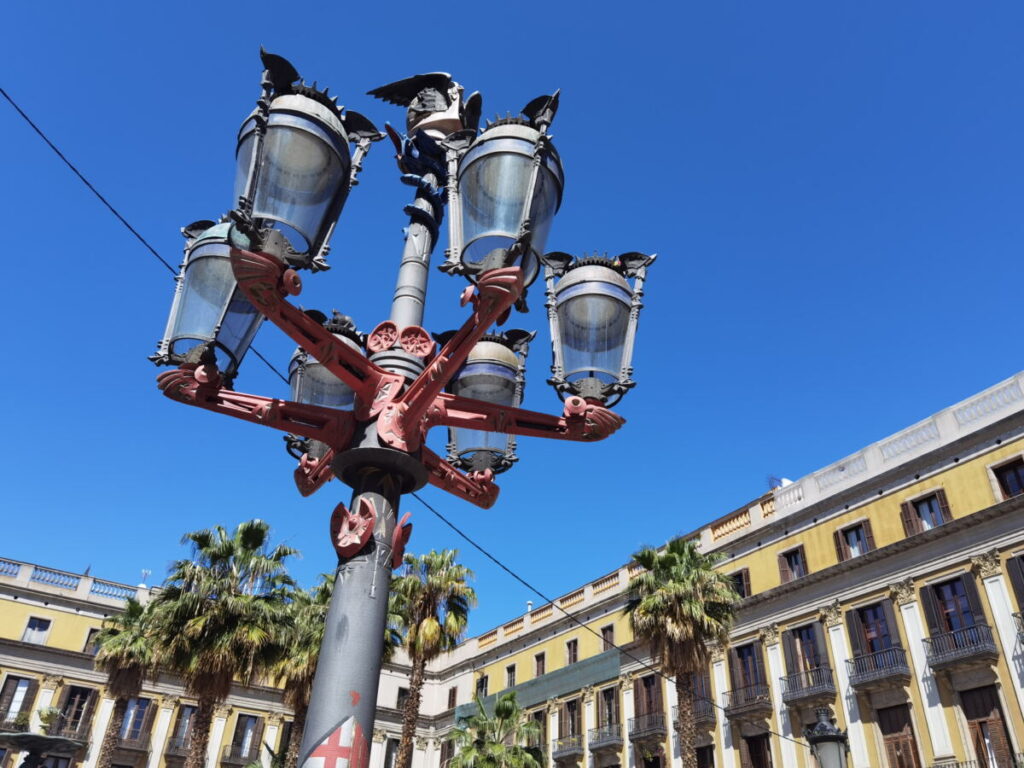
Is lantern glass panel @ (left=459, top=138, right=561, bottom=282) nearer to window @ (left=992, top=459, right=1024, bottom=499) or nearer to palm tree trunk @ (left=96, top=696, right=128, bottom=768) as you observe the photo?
window @ (left=992, top=459, right=1024, bottom=499)

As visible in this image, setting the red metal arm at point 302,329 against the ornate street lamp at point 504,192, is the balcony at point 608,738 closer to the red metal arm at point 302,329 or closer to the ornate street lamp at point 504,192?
the red metal arm at point 302,329

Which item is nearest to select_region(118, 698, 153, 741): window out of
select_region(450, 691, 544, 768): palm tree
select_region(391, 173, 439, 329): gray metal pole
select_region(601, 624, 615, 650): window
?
select_region(450, 691, 544, 768): palm tree

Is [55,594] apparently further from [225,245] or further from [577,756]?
[225,245]

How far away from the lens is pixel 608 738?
33.4 m

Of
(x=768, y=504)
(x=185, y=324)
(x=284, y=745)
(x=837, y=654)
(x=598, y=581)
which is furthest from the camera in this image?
(x=284, y=745)

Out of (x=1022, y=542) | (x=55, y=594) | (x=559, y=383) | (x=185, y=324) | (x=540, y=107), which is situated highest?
(x=55, y=594)

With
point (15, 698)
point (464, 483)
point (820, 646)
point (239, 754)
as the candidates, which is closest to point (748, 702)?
point (820, 646)

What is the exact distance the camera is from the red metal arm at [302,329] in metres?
3.89

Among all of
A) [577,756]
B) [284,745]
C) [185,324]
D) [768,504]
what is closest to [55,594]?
[284,745]

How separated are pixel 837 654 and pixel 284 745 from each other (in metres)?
30.6

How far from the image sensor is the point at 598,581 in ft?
124

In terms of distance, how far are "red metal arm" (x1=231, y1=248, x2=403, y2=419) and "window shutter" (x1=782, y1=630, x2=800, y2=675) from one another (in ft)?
88.3

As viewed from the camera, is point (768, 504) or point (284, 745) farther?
point (284, 745)

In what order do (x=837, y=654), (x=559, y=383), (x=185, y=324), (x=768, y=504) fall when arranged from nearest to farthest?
(x=559, y=383) < (x=185, y=324) < (x=837, y=654) < (x=768, y=504)
